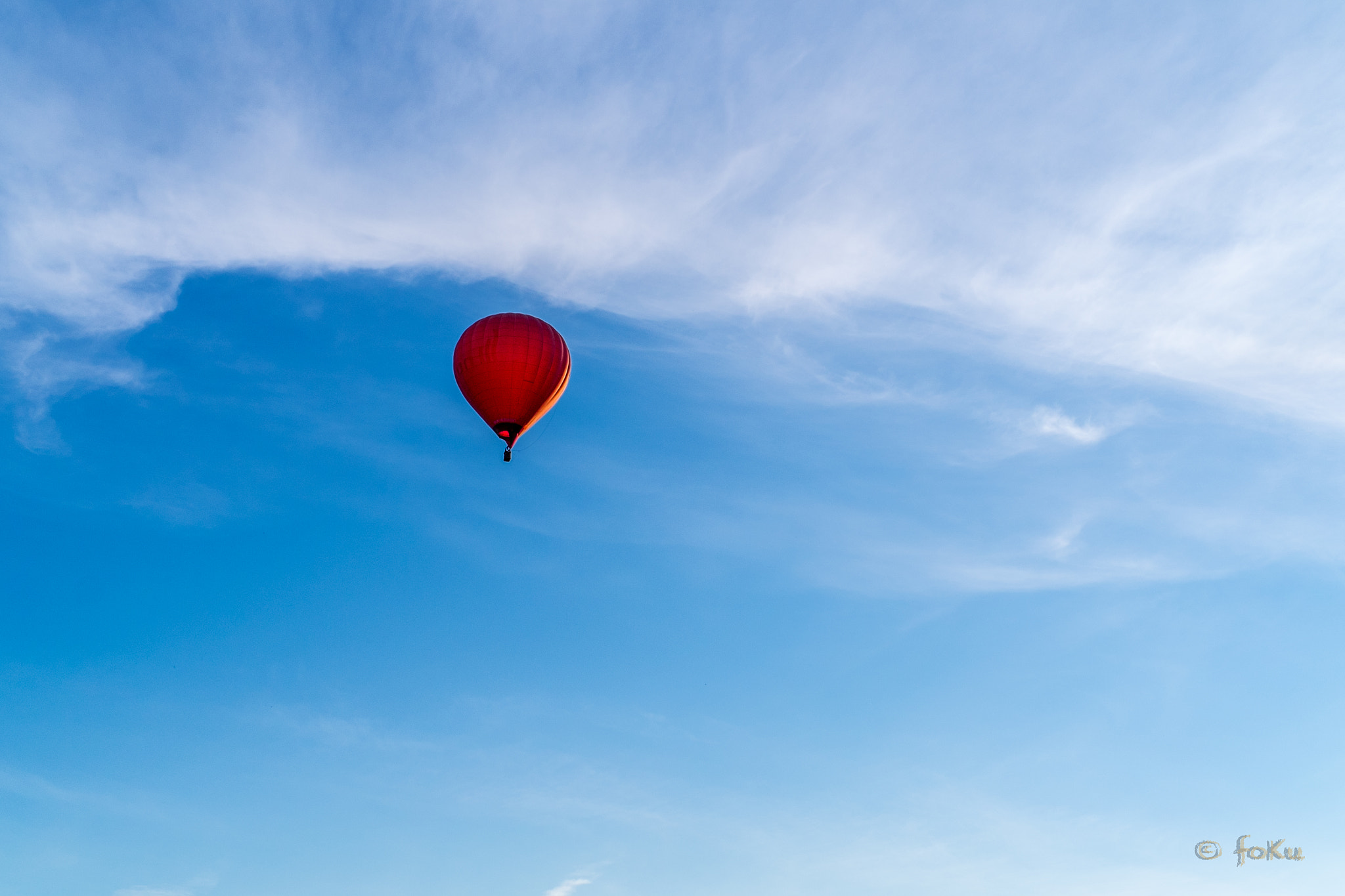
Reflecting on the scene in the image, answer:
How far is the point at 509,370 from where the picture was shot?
59594 mm

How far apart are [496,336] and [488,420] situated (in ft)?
16.2

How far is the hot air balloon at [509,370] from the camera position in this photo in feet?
196

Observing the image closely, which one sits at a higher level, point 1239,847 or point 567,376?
point 567,376

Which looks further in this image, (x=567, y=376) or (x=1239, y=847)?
(x=567, y=376)

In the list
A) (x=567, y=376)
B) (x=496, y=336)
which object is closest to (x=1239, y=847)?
(x=567, y=376)

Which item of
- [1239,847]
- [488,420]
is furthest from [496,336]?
[1239,847]

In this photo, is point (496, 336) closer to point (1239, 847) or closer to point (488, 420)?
point (488, 420)

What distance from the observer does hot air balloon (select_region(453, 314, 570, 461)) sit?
5972 centimetres

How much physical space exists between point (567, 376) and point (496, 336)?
5.05 metres

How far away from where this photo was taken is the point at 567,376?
6262cm

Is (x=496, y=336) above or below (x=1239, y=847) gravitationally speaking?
above

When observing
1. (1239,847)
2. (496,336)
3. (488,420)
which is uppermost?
(496,336)

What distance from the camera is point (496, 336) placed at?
6019 centimetres

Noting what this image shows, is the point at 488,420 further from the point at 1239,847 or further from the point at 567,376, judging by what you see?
the point at 1239,847
